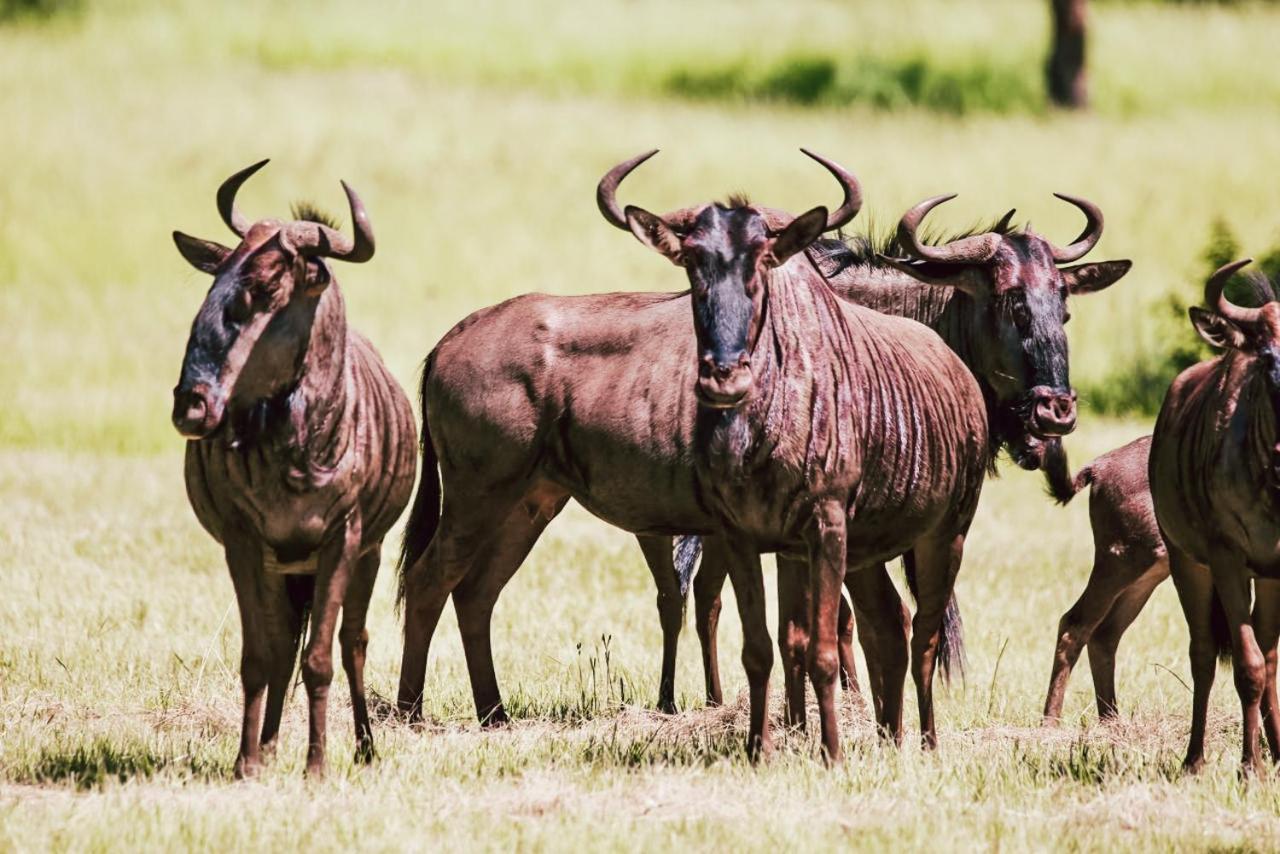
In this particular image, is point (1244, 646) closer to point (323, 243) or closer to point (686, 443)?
point (686, 443)

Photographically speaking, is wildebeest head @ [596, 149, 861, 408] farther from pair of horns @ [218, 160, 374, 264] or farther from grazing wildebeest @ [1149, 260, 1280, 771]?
grazing wildebeest @ [1149, 260, 1280, 771]

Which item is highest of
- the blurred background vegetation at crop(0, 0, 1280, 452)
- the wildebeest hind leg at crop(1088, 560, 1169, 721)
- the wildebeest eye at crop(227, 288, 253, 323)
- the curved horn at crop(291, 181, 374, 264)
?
the blurred background vegetation at crop(0, 0, 1280, 452)

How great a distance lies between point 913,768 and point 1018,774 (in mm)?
452

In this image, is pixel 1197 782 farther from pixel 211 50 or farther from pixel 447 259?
pixel 211 50

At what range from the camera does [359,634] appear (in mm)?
8969

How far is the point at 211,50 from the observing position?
3766 cm

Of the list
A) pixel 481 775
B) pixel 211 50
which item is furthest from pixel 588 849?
pixel 211 50

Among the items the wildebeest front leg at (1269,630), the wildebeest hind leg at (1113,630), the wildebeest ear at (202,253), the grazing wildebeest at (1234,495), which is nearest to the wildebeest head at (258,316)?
the wildebeest ear at (202,253)

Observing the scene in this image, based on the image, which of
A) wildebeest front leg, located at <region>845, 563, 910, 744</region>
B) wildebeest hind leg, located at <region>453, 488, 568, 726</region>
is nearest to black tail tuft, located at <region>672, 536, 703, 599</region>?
wildebeest hind leg, located at <region>453, 488, 568, 726</region>

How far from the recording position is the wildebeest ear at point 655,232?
8539 millimetres

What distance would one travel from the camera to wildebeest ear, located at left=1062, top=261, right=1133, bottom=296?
1024 cm

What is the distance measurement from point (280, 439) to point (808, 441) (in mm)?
2185

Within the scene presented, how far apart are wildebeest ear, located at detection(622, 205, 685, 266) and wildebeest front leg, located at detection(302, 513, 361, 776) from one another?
1666 millimetres

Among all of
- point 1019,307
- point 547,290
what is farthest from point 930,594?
point 547,290
